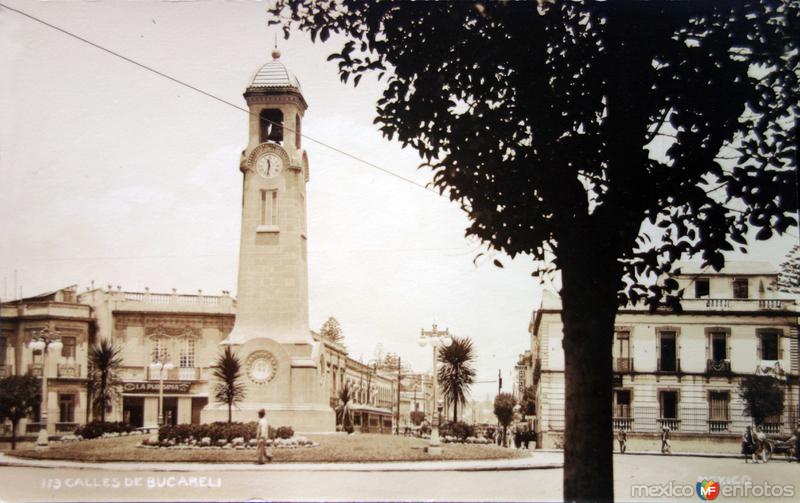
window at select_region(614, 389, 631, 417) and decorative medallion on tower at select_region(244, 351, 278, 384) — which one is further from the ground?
decorative medallion on tower at select_region(244, 351, 278, 384)

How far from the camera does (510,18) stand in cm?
894

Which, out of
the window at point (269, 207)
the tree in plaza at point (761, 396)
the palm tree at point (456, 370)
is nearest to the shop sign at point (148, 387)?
the window at point (269, 207)

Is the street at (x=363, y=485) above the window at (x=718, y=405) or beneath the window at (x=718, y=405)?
beneath

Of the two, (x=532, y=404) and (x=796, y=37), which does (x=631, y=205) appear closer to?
(x=796, y=37)

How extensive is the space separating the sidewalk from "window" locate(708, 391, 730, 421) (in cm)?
339

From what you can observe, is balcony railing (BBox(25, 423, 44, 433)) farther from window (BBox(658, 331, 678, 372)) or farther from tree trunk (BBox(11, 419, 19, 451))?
window (BBox(658, 331, 678, 372))

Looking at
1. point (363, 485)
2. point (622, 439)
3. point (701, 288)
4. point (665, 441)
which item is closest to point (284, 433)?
point (363, 485)

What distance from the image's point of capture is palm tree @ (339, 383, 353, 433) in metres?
27.9

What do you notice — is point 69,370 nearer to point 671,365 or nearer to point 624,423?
point 624,423

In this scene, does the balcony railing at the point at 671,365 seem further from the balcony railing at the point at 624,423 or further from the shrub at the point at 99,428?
the shrub at the point at 99,428

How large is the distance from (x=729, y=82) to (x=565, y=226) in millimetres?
2308

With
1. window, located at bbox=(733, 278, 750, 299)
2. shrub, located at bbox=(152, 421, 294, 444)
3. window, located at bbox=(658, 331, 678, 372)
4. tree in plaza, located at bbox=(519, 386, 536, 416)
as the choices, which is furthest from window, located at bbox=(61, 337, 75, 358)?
tree in plaza, located at bbox=(519, 386, 536, 416)

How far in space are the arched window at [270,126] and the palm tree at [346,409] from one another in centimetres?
936

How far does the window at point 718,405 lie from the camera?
1520cm
